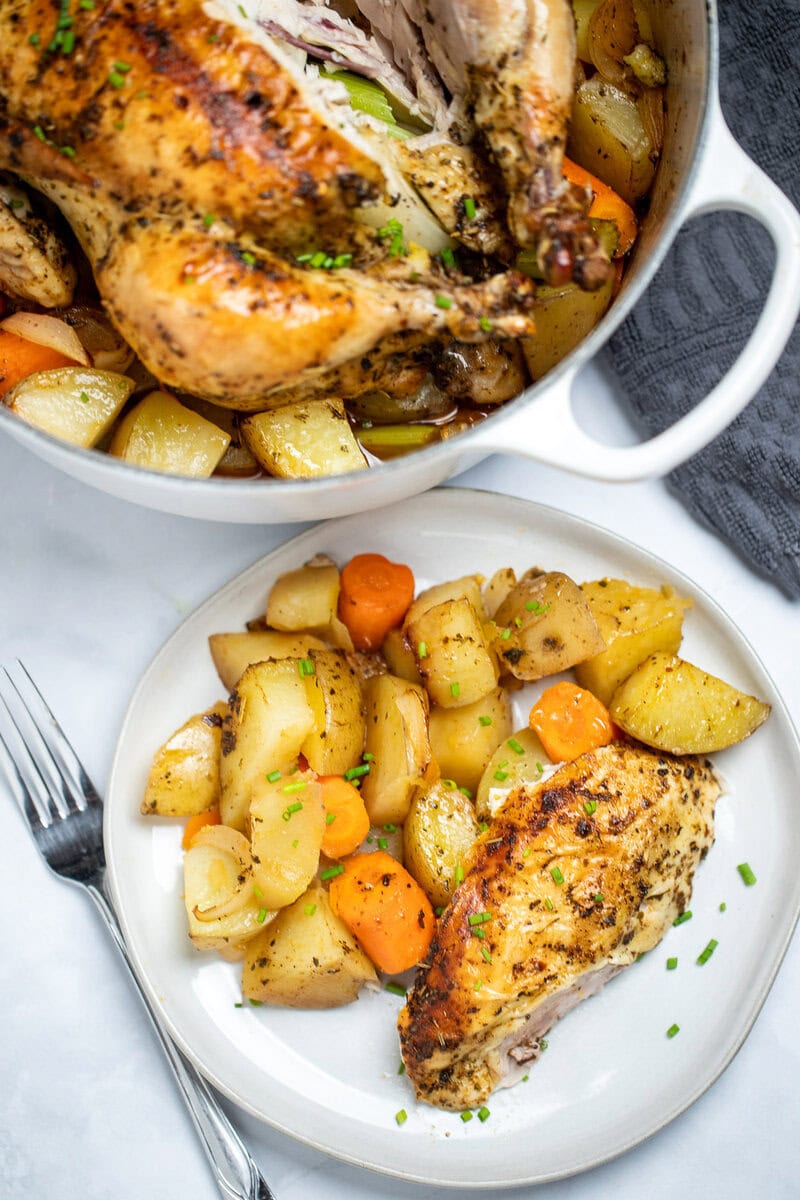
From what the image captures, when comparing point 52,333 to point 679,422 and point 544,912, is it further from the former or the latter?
point 544,912

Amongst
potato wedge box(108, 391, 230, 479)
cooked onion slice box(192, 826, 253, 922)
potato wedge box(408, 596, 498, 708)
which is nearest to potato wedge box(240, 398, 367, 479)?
potato wedge box(108, 391, 230, 479)

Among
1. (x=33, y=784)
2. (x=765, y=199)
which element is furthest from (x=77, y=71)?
(x=33, y=784)

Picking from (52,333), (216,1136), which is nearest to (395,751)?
(216,1136)

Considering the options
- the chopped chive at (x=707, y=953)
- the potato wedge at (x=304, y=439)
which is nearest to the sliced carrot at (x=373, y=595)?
the potato wedge at (x=304, y=439)

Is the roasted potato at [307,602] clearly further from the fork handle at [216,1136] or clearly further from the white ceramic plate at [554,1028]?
the fork handle at [216,1136]

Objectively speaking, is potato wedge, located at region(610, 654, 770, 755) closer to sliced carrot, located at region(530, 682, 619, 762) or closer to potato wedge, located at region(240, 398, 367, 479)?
sliced carrot, located at region(530, 682, 619, 762)

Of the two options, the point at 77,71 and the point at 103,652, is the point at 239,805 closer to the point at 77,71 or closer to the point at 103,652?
the point at 103,652
